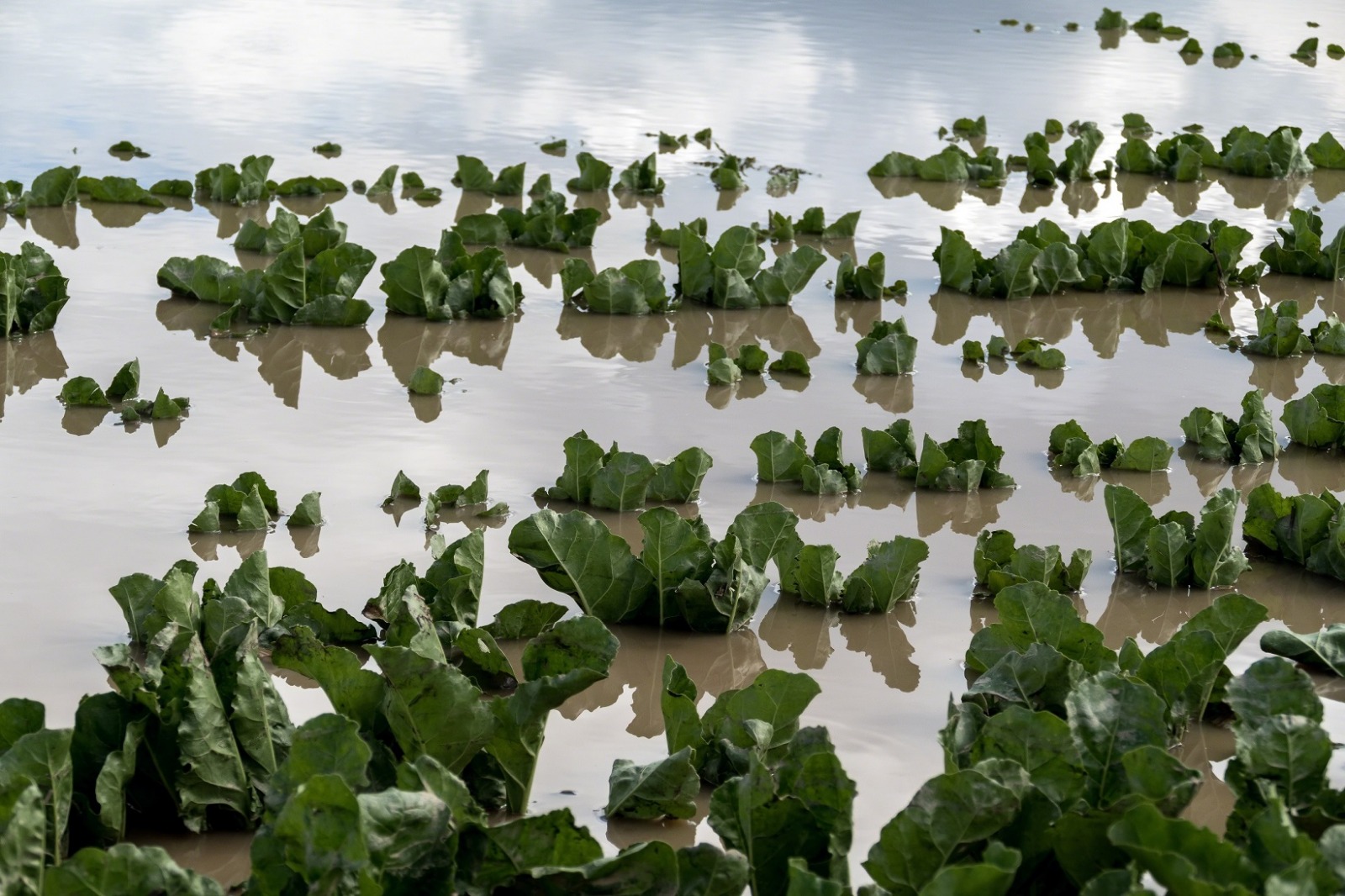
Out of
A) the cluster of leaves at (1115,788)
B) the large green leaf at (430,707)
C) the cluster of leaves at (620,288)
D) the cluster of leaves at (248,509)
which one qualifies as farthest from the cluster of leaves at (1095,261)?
the large green leaf at (430,707)

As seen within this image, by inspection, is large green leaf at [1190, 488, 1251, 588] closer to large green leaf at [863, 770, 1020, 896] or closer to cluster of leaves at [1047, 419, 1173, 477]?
cluster of leaves at [1047, 419, 1173, 477]

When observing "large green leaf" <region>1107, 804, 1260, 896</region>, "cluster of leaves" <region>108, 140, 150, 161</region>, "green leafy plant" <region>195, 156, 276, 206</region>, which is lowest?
"cluster of leaves" <region>108, 140, 150, 161</region>

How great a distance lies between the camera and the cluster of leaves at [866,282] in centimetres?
716

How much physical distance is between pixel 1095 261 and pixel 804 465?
3.09 meters

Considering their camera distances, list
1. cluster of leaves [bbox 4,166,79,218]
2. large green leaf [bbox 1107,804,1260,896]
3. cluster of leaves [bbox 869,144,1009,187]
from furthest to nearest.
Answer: cluster of leaves [bbox 869,144,1009,187]
cluster of leaves [bbox 4,166,79,218]
large green leaf [bbox 1107,804,1260,896]

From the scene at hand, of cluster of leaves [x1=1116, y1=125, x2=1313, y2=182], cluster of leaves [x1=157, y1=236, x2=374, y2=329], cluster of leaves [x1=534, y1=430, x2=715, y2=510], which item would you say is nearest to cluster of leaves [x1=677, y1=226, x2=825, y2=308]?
cluster of leaves [x1=157, y1=236, x2=374, y2=329]

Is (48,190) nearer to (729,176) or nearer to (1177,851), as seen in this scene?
(729,176)

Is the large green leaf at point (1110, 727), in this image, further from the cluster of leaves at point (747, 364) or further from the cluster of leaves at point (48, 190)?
the cluster of leaves at point (48, 190)

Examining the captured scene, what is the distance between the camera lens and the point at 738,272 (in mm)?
6988

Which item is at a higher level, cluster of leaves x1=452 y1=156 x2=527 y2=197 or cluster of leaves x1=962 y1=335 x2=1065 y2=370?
cluster of leaves x1=962 y1=335 x2=1065 y2=370

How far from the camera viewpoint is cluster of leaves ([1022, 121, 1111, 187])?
32.3ft

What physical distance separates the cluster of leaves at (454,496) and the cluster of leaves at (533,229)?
3.39 m

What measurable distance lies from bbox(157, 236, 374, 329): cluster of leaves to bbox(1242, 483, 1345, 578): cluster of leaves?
3.45m

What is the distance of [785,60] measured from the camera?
48.2ft
